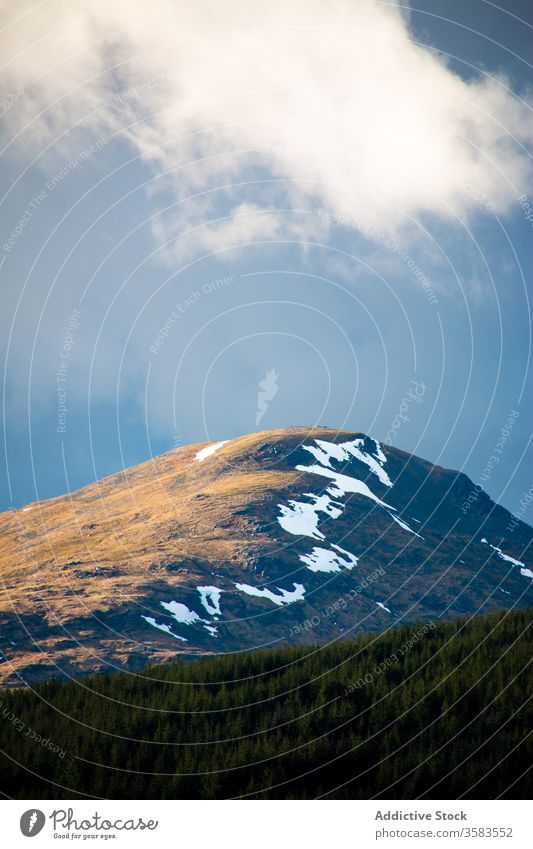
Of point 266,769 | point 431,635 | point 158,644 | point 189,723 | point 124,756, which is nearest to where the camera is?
point 266,769

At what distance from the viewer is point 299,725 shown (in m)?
86.2

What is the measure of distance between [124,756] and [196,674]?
77.7 feet

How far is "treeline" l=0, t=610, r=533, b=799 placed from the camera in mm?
71812

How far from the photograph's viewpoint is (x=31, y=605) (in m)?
193

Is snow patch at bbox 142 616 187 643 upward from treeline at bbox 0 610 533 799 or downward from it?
downward

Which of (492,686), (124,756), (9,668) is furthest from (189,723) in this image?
(9,668)

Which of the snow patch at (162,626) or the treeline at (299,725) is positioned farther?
the snow patch at (162,626)

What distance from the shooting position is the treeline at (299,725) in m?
71.8

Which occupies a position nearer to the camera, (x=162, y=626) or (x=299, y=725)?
(x=299, y=725)

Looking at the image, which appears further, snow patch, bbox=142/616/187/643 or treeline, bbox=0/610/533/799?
snow patch, bbox=142/616/187/643

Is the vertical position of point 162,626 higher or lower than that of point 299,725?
lower

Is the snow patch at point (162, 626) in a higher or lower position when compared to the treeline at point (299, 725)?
lower
